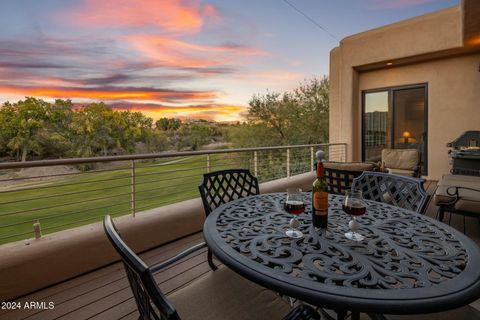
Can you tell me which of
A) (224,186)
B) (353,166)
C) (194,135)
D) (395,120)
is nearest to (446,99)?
(395,120)

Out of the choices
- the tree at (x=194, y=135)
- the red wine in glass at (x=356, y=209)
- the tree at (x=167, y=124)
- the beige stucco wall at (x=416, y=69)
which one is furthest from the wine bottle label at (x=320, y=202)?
the tree at (x=167, y=124)

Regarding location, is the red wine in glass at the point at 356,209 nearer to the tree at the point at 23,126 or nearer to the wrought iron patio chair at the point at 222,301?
the wrought iron patio chair at the point at 222,301

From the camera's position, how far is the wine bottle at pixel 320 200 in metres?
1.25

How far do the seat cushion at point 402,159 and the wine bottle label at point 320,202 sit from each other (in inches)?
184

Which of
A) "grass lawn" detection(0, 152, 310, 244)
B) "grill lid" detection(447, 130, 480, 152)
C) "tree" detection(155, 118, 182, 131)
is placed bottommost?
"grass lawn" detection(0, 152, 310, 244)

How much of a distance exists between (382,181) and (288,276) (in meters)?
1.56

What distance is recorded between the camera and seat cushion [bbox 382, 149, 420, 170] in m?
5.06

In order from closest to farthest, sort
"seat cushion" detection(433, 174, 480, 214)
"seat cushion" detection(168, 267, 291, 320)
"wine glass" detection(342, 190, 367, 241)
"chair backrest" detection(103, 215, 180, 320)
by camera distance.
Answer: "chair backrest" detection(103, 215, 180, 320) < "seat cushion" detection(168, 267, 291, 320) < "wine glass" detection(342, 190, 367, 241) < "seat cushion" detection(433, 174, 480, 214)

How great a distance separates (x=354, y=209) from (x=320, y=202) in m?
0.17

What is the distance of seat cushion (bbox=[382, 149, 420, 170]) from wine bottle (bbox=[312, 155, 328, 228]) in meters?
4.66

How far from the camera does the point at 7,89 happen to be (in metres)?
8.55

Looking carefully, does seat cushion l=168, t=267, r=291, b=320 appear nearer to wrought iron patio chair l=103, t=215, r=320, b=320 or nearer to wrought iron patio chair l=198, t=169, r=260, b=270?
wrought iron patio chair l=103, t=215, r=320, b=320

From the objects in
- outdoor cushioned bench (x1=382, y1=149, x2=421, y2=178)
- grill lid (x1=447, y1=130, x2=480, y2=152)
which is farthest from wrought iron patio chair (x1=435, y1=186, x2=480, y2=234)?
grill lid (x1=447, y1=130, x2=480, y2=152)

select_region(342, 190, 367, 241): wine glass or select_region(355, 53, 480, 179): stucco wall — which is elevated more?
select_region(355, 53, 480, 179): stucco wall
